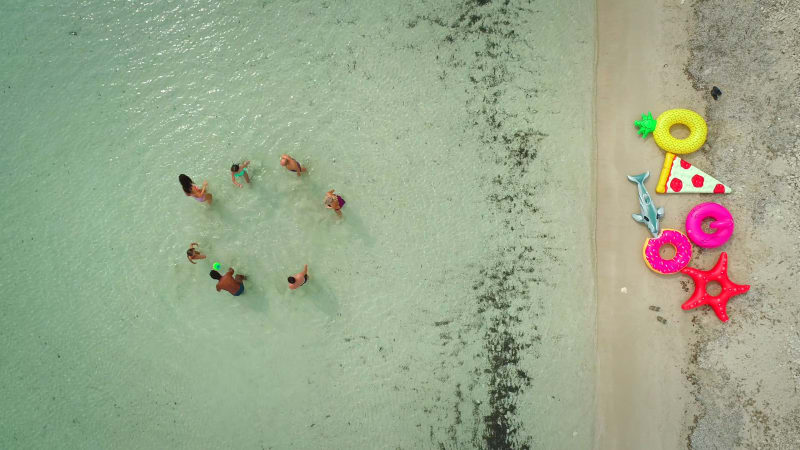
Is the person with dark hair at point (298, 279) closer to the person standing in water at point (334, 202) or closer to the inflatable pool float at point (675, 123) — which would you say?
the person standing in water at point (334, 202)

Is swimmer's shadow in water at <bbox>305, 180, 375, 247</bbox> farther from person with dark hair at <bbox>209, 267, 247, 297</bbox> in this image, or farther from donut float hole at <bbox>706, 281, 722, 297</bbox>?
donut float hole at <bbox>706, 281, 722, 297</bbox>

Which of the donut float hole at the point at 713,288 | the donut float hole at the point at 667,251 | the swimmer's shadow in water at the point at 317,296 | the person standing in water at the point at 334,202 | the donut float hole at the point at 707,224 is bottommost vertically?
the donut float hole at the point at 713,288

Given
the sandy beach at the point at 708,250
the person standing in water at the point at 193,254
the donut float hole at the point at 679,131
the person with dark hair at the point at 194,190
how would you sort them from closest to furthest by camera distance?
the person with dark hair at the point at 194,190 < the person standing in water at the point at 193,254 < the sandy beach at the point at 708,250 < the donut float hole at the point at 679,131

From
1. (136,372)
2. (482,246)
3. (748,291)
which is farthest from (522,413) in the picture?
(136,372)

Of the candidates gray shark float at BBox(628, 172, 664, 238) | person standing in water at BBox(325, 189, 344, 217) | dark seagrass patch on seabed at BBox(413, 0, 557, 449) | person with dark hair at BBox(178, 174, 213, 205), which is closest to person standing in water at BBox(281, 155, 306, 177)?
person standing in water at BBox(325, 189, 344, 217)

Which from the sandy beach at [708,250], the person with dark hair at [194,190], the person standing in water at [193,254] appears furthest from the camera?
the sandy beach at [708,250]

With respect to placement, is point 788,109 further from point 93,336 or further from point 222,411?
point 93,336

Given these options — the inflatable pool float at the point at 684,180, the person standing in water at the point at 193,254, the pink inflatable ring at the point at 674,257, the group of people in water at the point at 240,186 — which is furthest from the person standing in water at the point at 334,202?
the inflatable pool float at the point at 684,180

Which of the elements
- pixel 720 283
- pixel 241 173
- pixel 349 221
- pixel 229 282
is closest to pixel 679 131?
pixel 720 283
